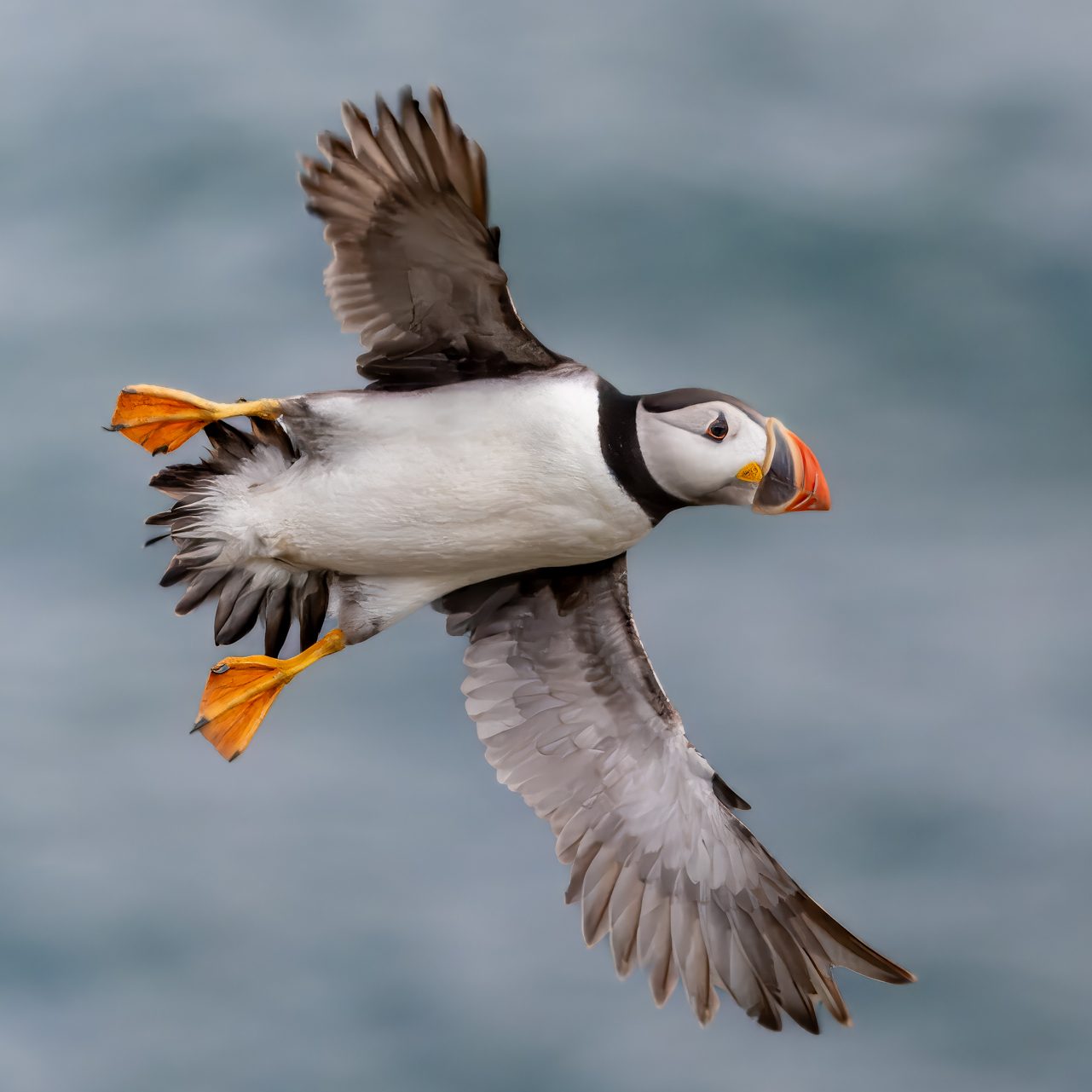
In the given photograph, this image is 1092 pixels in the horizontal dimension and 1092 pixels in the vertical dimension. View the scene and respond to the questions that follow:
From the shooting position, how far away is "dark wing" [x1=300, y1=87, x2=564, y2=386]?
28.6ft

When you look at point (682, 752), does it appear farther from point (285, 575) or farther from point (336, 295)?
point (336, 295)

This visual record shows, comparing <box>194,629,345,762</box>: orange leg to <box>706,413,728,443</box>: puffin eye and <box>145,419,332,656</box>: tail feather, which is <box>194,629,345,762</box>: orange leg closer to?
<box>145,419,332,656</box>: tail feather

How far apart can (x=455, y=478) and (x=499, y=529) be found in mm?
317

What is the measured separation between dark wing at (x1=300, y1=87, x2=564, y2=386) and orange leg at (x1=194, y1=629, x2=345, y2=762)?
1496 mm

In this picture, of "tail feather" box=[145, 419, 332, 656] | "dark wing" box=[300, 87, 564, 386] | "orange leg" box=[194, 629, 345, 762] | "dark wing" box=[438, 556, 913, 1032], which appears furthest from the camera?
"dark wing" box=[438, 556, 913, 1032]

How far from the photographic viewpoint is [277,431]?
945cm

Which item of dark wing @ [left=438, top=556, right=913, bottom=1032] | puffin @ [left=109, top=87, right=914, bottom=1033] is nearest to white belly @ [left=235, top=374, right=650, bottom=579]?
puffin @ [left=109, top=87, right=914, bottom=1033]

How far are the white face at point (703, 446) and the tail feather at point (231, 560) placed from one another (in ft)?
5.66

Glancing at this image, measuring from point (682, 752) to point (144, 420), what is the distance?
11.0 feet

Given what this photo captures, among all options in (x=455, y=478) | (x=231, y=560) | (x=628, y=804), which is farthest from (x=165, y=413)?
(x=628, y=804)

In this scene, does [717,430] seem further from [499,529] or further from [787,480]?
[499,529]

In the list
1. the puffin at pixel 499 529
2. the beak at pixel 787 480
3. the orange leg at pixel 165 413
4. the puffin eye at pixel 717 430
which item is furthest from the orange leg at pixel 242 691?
the beak at pixel 787 480

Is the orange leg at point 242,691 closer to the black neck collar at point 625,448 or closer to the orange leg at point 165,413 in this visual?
the orange leg at point 165,413

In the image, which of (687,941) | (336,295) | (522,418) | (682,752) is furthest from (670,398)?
(687,941)
